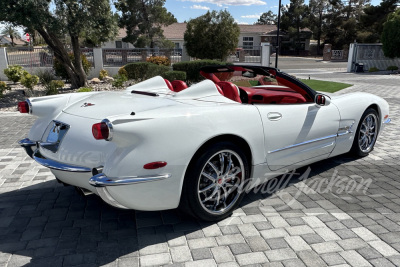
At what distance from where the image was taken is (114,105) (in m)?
3.20

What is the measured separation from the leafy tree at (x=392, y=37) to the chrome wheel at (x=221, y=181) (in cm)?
2421

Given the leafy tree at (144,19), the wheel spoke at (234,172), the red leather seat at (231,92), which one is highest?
the leafy tree at (144,19)

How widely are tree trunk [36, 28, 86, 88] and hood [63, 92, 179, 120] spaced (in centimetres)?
974

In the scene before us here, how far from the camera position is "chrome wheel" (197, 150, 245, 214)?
3.02 meters

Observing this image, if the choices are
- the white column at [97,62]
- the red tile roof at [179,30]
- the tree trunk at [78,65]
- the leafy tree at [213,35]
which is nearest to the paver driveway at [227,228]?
the tree trunk at [78,65]

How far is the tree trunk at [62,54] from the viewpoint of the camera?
1243 centimetres

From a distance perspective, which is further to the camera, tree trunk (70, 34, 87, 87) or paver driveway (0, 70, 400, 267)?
tree trunk (70, 34, 87, 87)

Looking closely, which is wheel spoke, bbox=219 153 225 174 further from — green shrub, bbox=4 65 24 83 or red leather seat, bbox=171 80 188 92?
green shrub, bbox=4 65 24 83

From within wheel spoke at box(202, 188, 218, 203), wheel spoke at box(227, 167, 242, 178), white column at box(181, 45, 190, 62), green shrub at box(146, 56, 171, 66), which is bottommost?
wheel spoke at box(202, 188, 218, 203)

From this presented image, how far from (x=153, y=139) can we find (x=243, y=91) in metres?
1.76

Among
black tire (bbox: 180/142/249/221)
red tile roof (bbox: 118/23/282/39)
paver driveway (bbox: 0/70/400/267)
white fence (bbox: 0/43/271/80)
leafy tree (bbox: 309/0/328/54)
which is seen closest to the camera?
paver driveway (bbox: 0/70/400/267)

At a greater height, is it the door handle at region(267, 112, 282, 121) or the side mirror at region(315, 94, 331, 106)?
the side mirror at region(315, 94, 331, 106)

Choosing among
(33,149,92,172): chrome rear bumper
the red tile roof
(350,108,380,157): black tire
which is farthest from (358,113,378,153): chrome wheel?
the red tile roof

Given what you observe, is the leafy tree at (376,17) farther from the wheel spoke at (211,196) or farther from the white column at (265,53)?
the wheel spoke at (211,196)
